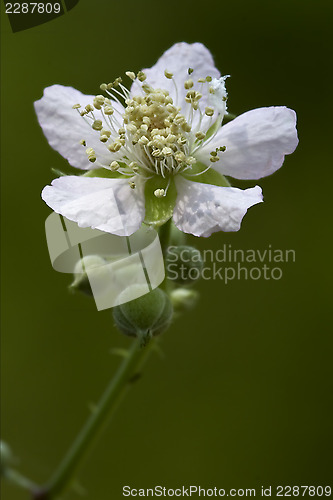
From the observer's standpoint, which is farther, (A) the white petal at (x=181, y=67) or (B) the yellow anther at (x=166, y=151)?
(A) the white petal at (x=181, y=67)

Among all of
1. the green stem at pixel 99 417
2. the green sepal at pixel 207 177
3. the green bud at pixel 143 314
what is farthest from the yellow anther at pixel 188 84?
the green stem at pixel 99 417

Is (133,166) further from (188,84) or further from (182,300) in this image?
(182,300)

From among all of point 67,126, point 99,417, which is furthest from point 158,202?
point 99,417

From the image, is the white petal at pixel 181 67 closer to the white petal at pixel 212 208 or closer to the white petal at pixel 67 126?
the white petal at pixel 67 126

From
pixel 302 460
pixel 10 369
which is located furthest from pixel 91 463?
pixel 302 460

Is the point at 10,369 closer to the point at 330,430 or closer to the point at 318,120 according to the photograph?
the point at 330,430

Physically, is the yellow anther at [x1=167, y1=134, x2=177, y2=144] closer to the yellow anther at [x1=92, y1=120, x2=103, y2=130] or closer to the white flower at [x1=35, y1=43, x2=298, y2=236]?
the white flower at [x1=35, y1=43, x2=298, y2=236]
